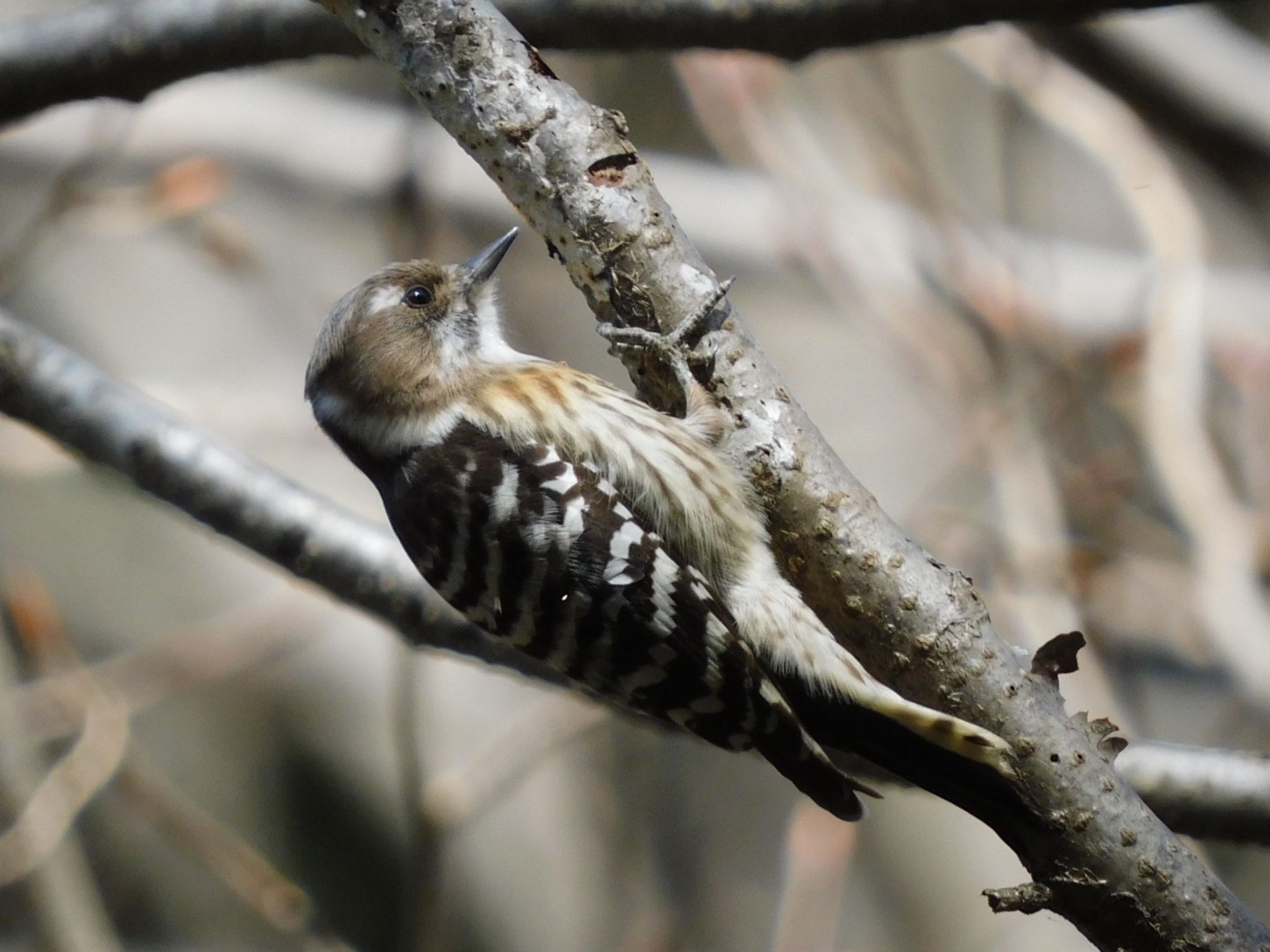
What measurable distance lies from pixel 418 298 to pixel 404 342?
4.8 inches

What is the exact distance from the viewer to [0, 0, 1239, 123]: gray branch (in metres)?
2.09

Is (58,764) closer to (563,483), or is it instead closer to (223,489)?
(223,489)

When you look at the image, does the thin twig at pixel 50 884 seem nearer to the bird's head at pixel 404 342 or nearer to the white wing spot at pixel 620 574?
the bird's head at pixel 404 342

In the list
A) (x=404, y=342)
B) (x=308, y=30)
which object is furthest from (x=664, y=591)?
(x=308, y=30)

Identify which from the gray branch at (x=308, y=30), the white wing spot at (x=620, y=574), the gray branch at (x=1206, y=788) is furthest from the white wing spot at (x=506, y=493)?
the gray branch at (x=1206, y=788)

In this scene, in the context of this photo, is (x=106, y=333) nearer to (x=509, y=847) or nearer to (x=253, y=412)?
(x=253, y=412)

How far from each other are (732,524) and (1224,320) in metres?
3.67

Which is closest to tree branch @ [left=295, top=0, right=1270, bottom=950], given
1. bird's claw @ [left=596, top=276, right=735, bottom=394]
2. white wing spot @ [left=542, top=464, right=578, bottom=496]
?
bird's claw @ [left=596, top=276, right=735, bottom=394]

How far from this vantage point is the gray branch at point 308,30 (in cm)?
209

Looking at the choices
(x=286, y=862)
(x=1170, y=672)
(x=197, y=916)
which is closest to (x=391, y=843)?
(x=286, y=862)

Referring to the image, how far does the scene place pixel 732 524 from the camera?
2.03 m

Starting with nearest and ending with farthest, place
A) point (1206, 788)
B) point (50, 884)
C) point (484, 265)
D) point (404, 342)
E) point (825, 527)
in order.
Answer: point (825, 527)
point (1206, 788)
point (404, 342)
point (484, 265)
point (50, 884)

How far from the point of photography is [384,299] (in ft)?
8.26

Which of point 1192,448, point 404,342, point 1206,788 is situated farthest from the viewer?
point 1192,448
